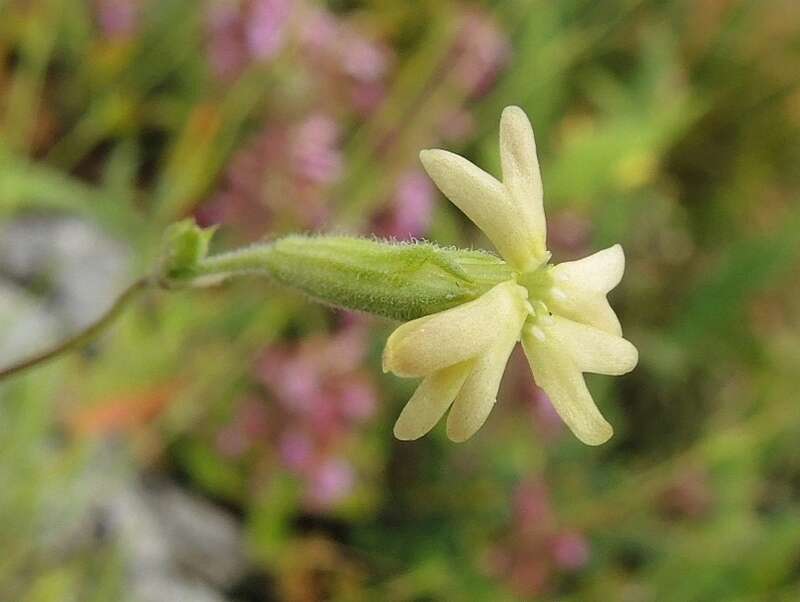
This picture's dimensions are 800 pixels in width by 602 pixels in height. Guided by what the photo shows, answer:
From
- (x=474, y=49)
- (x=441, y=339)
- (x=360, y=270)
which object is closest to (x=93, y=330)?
(x=360, y=270)

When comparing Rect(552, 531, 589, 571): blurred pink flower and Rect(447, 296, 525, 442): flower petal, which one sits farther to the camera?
Rect(552, 531, 589, 571): blurred pink flower

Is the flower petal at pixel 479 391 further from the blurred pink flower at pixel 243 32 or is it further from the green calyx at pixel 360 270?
the blurred pink flower at pixel 243 32

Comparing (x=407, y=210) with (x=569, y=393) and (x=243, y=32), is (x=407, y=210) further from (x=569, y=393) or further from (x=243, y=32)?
(x=569, y=393)

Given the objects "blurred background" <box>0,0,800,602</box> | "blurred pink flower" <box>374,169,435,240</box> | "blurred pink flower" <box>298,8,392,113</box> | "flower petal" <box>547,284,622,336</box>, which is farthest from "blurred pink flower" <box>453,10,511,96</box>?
"flower petal" <box>547,284,622,336</box>

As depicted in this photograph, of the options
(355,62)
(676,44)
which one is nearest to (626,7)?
(676,44)

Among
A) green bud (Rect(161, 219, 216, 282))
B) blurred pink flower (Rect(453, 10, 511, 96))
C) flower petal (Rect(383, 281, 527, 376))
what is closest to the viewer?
flower petal (Rect(383, 281, 527, 376))

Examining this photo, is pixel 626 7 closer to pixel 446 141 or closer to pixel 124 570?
pixel 446 141

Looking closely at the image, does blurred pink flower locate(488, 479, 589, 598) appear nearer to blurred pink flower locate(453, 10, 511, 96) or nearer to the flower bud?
blurred pink flower locate(453, 10, 511, 96)
